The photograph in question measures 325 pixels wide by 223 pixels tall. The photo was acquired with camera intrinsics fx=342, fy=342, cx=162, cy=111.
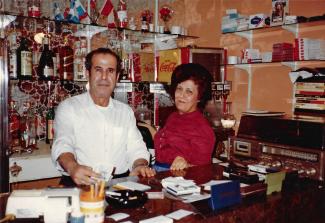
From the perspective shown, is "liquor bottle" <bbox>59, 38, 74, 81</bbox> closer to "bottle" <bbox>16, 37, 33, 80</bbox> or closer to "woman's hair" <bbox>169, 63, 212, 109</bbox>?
"bottle" <bbox>16, 37, 33, 80</bbox>

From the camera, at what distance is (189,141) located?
93.0 inches

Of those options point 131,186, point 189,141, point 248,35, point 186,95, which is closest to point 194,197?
point 131,186

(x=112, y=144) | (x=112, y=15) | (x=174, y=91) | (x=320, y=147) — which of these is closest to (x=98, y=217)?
(x=112, y=144)

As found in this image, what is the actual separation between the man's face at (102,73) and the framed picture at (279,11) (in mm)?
1872

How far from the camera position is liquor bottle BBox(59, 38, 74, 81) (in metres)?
3.40

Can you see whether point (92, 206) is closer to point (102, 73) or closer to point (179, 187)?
point (179, 187)

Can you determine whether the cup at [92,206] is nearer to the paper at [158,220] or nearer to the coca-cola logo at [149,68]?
the paper at [158,220]

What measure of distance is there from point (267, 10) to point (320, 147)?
1784 millimetres

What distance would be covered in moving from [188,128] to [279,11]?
184 cm

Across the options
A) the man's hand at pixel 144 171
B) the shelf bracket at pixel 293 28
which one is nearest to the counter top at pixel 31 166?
the man's hand at pixel 144 171

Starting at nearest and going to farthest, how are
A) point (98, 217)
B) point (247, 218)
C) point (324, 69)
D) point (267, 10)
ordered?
point (98, 217), point (247, 218), point (324, 69), point (267, 10)

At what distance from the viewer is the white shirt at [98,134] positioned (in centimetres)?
239

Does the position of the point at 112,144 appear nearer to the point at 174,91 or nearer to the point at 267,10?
the point at 174,91

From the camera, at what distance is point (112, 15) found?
3.77 metres
